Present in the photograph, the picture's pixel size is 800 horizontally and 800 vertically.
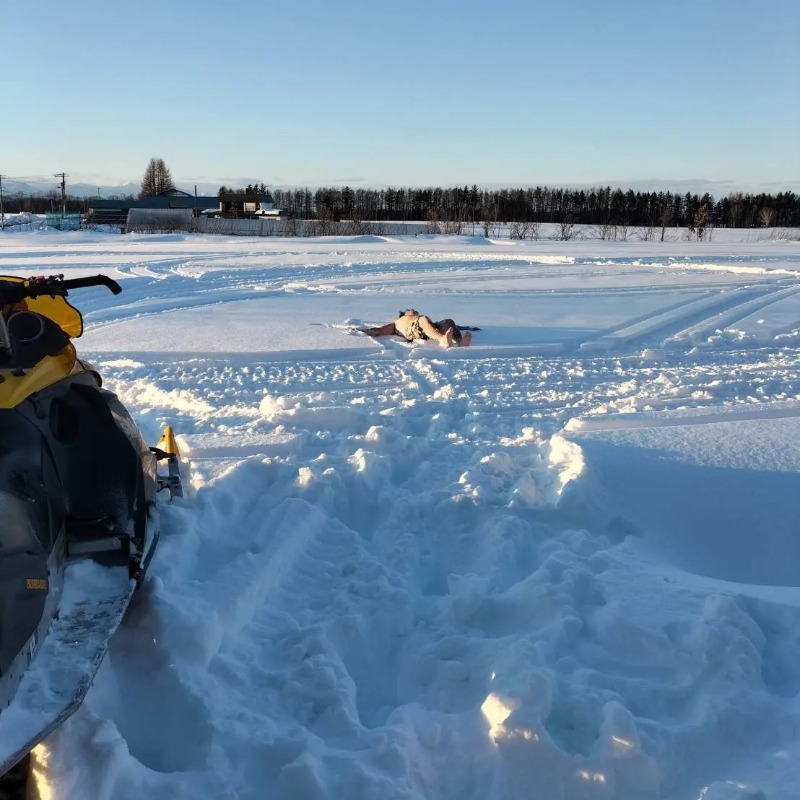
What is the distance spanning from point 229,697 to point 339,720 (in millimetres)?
390

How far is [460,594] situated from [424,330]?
6598mm

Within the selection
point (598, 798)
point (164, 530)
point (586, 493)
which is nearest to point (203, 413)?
point (164, 530)

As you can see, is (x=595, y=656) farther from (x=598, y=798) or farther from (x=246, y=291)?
(x=246, y=291)

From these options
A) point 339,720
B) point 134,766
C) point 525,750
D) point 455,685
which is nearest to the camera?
point 134,766

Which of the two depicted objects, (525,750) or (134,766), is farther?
(525,750)

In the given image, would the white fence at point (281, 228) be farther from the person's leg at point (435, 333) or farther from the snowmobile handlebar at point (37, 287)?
the snowmobile handlebar at point (37, 287)

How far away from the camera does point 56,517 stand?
2604 millimetres

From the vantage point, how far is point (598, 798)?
2209mm

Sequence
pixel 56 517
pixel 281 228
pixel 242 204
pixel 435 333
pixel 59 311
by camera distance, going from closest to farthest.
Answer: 1. pixel 56 517
2. pixel 59 311
3. pixel 435 333
4. pixel 281 228
5. pixel 242 204

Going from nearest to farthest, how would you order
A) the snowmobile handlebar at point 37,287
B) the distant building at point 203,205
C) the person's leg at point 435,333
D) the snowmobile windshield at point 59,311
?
1. the snowmobile handlebar at point 37,287
2. the snowmobile windshield at point 59,311
3. the person's leg at point 435,333
4. the distant building at point 203,205

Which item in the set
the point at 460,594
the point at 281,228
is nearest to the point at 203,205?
the point at 281,228

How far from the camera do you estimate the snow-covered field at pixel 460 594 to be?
2301 millimetres

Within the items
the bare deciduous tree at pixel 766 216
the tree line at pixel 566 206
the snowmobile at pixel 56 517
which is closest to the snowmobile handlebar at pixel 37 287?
the snowmobile at pixel 56 517

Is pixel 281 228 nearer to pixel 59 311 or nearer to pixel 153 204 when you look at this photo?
pixel 153 204
